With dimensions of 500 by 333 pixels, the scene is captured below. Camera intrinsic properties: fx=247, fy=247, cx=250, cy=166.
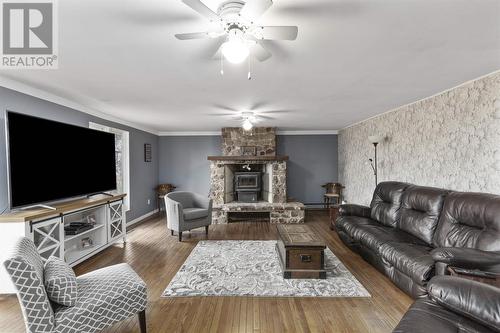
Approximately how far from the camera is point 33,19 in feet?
5.48

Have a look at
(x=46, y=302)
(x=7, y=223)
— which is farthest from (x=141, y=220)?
(x=46, y=302)

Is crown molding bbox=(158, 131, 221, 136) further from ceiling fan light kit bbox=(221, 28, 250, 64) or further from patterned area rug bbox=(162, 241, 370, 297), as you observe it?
ceiling fan light kit bbox=(221, 28, 250, 64)

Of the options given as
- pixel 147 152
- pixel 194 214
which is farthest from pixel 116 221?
pixel 147 152

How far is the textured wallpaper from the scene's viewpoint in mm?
2742

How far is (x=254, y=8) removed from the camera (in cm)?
135

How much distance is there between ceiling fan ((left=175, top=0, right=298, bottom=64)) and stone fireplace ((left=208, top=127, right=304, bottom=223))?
444 cm

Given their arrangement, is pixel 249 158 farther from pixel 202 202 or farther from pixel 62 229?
pixel 62 229

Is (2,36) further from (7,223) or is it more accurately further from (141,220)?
(141,220)

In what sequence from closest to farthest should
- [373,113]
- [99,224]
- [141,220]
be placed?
[99,224] < [373,113] < [141,220]

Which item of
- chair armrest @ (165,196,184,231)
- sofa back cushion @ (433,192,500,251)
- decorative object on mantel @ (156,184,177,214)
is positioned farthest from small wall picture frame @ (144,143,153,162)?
sofa back cushion @ (433,192,500,251)

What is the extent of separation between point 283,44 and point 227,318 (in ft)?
7.96

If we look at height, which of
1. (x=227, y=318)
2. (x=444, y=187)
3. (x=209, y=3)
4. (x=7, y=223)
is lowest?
(x=227, y=318)

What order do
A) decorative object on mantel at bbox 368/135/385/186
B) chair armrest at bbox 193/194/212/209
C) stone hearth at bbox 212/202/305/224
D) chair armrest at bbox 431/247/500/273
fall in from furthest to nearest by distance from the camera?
1. stone hearth at bbox 212/202/305/224
2. chair armrest at bbox 193/194/212/209
3. decorative object on mantel at bbox 368/135/385/186
4. chair armrest at bbox 431/247/500/273

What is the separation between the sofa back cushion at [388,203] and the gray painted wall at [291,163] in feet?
9.42
